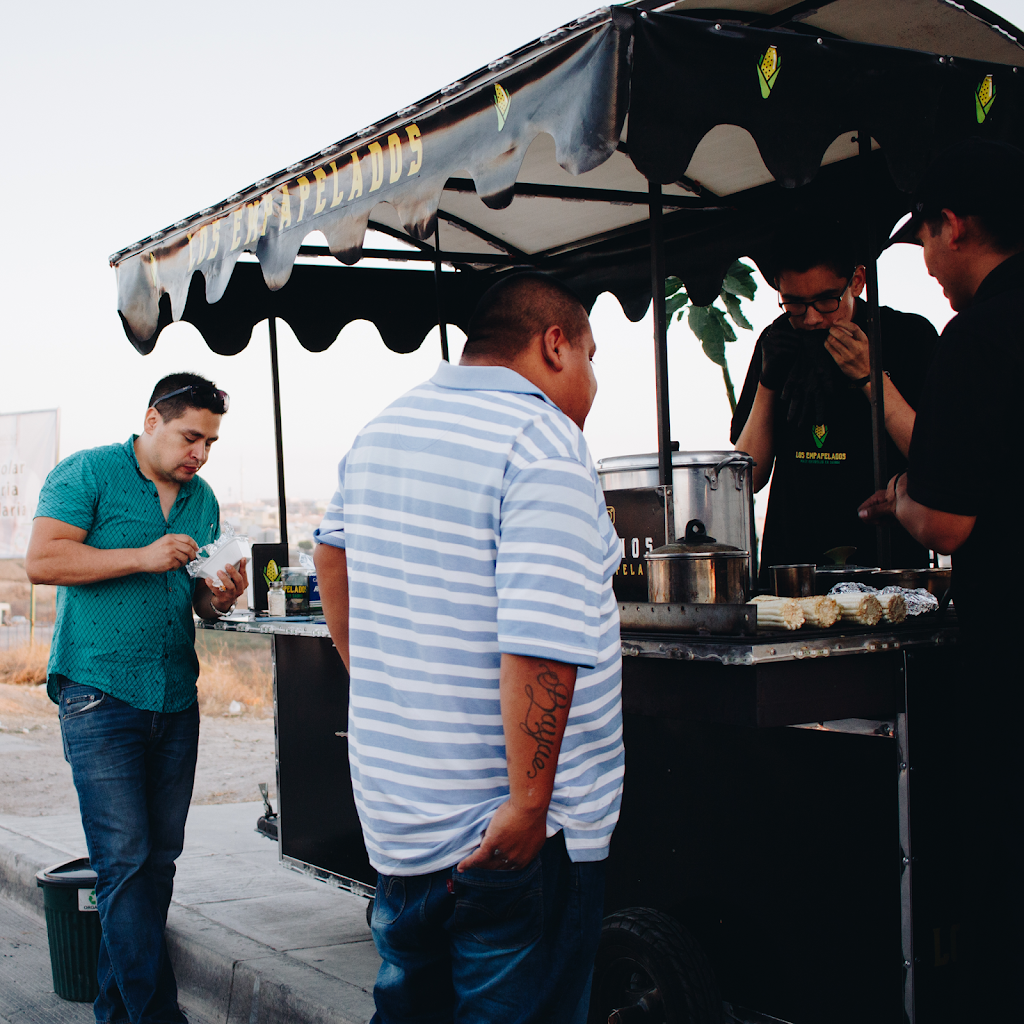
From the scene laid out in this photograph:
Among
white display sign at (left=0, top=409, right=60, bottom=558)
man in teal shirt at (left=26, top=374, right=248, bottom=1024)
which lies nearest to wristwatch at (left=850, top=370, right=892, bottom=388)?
man in teal shirt at (left=26, top=374, right=248, bottom=1024)

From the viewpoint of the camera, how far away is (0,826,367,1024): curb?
369cm

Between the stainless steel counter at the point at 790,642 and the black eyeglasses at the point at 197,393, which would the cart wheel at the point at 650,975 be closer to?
the stainless steel counter at the point at 790,642

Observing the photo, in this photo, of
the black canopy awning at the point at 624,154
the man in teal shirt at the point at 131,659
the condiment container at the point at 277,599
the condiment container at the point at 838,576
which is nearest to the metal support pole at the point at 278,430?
the black canopy awning at the point at 624,154

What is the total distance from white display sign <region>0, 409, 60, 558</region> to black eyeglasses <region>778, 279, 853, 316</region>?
10.1m

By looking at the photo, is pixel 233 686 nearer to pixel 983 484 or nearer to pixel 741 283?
pixel 741 283

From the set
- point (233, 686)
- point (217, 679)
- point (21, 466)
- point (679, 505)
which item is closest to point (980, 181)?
point (679, 505)

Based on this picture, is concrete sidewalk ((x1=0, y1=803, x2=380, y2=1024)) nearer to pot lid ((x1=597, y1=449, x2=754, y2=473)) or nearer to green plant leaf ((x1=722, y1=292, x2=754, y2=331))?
pot lid ((x1=597, y1=449, x2=754, y2=473))

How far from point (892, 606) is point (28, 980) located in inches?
152

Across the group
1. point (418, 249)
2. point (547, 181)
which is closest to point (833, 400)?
point (547, 181)

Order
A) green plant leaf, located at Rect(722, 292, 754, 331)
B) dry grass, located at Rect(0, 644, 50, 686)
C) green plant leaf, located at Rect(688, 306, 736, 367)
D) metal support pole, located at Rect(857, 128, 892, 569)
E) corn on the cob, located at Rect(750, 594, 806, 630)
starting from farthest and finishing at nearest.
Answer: dry grass, located at Rect(0, 644, 50, 686), green plant leaf, located at Rect(688, 306, 736, 367), green plant leaf, located at Rect(722, 292, 754, 331), metal support pole, located at Rect(857, 128, 892, 569), corn on the cob, located at Rect(750, 594, 806, 630)

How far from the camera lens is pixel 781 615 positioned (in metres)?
2.31

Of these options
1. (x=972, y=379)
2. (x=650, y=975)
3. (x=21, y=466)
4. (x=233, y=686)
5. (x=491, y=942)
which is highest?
(x=21, y=466)

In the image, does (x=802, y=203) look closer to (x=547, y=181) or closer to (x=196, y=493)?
(x=547, y=181)

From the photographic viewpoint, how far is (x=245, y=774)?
8.95 metres
